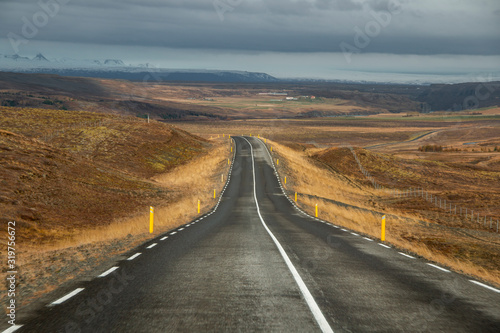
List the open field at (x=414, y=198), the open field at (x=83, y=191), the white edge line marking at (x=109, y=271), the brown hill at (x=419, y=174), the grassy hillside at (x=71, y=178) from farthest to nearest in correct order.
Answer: the brown hill at (x=419, y=174), the open field at (x=414, y=198), the grassy hillside at (x=71, y=178), the open field at (x=83, y=191), the white edge line marking at (x=109, y=271)

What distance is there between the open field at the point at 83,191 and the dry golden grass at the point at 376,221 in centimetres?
1019

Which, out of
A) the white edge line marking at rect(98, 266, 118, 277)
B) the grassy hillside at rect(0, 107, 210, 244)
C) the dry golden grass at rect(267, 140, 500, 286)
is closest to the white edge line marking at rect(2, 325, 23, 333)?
the white edge line marking at rect(98, 266, 118, 277)

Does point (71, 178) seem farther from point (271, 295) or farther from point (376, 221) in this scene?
point (271, 295)

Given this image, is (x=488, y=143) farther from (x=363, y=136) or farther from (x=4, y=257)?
(x=4, y=257)

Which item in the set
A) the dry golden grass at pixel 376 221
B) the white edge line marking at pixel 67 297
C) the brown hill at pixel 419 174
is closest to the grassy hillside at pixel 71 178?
the white edge line marking at pixel 67 297

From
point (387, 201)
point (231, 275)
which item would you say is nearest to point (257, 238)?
point (231, 275)

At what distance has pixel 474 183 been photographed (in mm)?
66750

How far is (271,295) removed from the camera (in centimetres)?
799

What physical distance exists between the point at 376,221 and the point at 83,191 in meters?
22.2

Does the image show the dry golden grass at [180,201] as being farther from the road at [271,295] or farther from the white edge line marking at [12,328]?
the white edge line marking at [12,328]

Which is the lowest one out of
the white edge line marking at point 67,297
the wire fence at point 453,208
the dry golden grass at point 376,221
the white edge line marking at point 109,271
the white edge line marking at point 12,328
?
the wire fence at point 453,208

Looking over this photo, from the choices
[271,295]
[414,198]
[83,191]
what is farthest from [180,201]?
[271,295]

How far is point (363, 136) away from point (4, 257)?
6179 inches

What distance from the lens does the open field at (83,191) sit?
14.2 m
